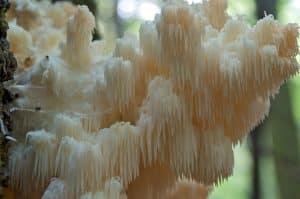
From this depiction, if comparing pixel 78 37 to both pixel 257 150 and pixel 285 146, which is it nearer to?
pixel 285 146

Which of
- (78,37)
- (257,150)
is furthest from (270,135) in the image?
(78,37)

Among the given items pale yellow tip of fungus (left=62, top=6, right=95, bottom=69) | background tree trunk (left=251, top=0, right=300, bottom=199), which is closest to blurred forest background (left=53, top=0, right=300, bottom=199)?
background tree trunk (left=251, top=0, right=300, bottom=199)

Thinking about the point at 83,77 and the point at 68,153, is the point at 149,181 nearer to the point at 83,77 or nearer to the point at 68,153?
the point at 68,153

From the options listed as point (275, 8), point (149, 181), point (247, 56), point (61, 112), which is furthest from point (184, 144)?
point (275, 8)

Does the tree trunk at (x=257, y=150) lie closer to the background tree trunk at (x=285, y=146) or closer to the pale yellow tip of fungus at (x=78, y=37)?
the background tree trunk at (x=285, y=146)

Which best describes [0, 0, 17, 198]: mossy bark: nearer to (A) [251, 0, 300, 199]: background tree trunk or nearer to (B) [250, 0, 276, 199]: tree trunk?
(A) [251, 0, 300, 199]: background tree trunk

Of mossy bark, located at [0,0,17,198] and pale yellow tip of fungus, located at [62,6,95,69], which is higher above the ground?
pale yellow tip of fungus, located at [62,6,95,69]
